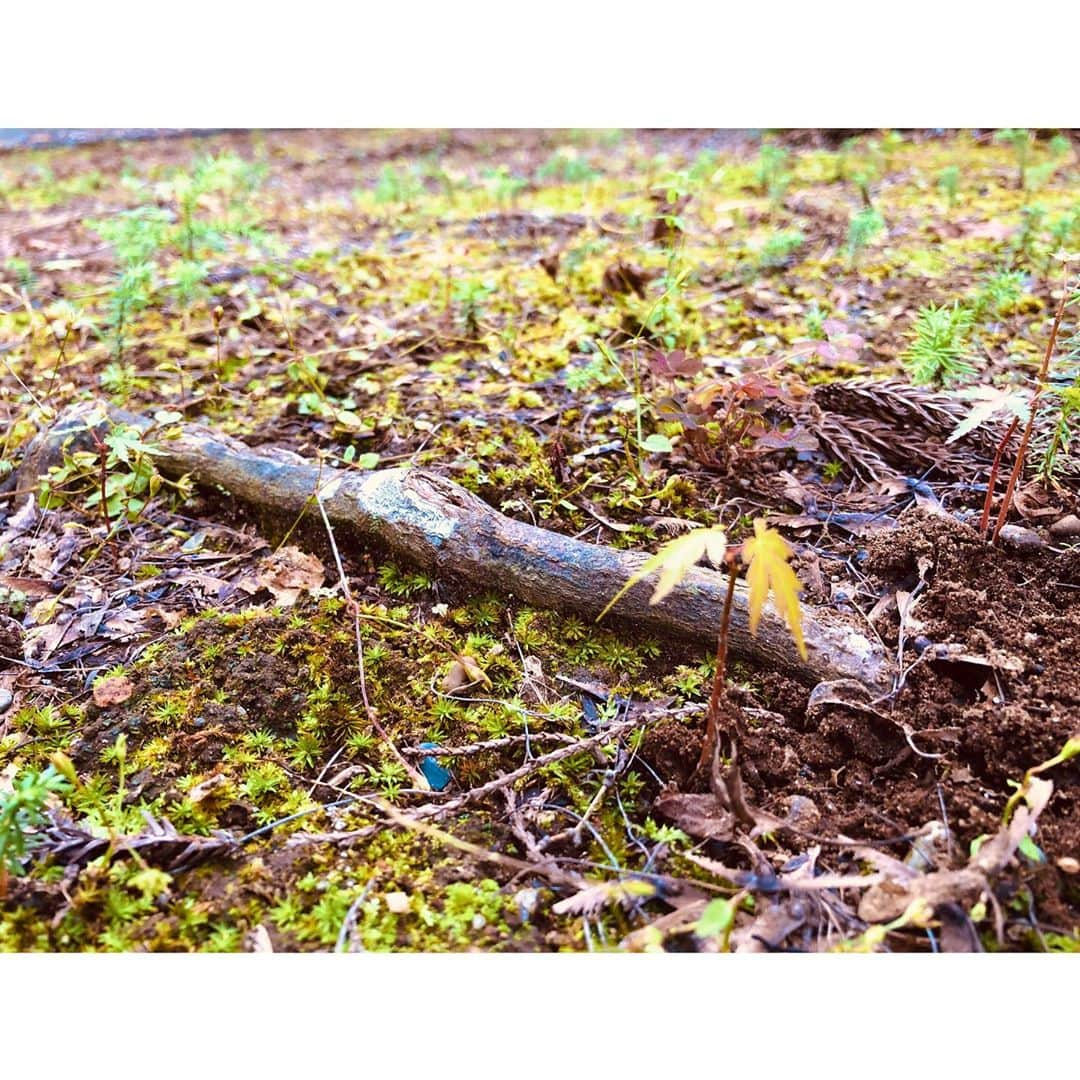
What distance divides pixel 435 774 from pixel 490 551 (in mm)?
739

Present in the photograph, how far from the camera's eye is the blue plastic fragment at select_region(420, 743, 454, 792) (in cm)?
225

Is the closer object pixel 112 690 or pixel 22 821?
pixel 22 821

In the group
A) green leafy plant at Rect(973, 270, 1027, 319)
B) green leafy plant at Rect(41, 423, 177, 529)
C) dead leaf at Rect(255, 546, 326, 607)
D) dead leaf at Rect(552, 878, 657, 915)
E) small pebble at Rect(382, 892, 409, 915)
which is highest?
green leafy plant at Rect(973, 270, 1027, 319)

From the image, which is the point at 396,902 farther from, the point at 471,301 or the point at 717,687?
the point at 471,301

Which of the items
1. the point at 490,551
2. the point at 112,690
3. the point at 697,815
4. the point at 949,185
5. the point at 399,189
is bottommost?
the point at 697,815

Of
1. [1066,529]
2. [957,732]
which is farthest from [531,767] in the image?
[1066,529]

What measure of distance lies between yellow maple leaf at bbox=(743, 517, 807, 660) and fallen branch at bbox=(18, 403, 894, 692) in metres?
0.67

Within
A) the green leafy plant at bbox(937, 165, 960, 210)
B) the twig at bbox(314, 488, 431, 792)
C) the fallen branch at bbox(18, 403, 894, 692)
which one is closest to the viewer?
the twig at bbox(314, 488, 431, 792)

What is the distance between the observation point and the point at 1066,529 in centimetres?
266

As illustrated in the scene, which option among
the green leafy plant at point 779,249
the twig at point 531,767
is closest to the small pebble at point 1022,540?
the twig at point 531,767

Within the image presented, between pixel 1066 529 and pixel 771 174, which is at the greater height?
pixel 771 174

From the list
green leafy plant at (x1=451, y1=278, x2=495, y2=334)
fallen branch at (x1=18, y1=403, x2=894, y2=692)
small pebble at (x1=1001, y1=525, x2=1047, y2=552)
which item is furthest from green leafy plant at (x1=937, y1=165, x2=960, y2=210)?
fallen branch at (x1=18, y1=403, x2=894, y2=692)

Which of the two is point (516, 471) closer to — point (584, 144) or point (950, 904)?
point (950, 904)

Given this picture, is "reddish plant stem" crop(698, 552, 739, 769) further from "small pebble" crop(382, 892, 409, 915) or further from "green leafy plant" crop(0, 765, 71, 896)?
"green leafy plant" crop(0, 765, 71, 896)
